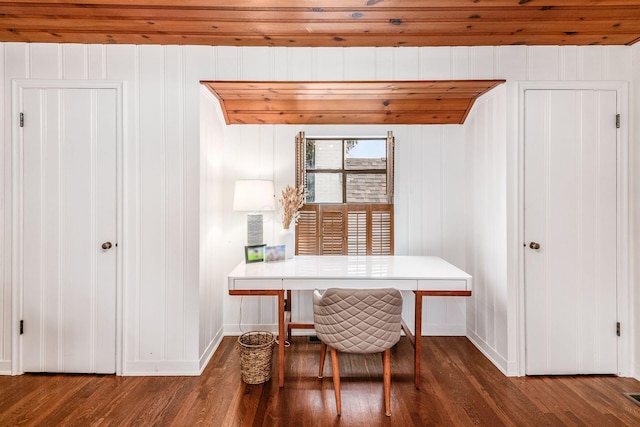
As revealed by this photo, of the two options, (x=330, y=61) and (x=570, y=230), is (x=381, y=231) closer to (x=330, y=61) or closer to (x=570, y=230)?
(x=570, y=230)

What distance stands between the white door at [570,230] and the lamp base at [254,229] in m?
2.07

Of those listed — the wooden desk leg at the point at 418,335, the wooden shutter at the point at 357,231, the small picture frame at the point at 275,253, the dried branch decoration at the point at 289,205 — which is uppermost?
the dried branch decoration at the point at 289,205

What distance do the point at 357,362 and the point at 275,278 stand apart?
104cm

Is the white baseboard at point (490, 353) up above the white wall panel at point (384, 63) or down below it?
below

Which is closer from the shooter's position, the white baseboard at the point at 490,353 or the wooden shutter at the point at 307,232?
the white baseboard at the point at 490,353

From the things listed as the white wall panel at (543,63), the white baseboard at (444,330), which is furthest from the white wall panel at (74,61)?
the white baseboard at (444,330)

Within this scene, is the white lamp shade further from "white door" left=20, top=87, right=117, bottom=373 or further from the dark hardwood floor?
the dark hardwood floor

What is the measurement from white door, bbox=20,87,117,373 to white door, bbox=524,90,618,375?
309cm

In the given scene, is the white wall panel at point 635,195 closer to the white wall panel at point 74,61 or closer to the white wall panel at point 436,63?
the white wall panel at point 436,63

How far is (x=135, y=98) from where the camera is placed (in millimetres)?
2566

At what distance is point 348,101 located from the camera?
9.82 feet

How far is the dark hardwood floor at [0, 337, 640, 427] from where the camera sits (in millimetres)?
2027

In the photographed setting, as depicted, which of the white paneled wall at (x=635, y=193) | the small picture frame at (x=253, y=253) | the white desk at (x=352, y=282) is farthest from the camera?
the small picture frame at (x=253, y=253)

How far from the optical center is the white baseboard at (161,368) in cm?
256
